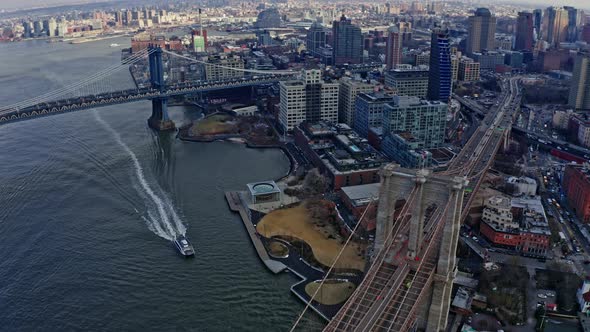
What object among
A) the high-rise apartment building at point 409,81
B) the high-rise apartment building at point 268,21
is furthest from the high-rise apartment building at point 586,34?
the high-rise apartment building at point 268,21

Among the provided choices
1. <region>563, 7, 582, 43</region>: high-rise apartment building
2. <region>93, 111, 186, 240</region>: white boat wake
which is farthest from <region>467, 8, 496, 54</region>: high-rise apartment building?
<region>93, 111, 186, 240</region>: white boat wake

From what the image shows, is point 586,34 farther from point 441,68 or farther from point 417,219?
point 417,219

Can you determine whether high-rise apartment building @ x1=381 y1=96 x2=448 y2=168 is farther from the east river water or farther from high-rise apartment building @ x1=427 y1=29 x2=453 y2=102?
high-rise apartment building @ x1=427 y1=29 x2=453 y2=102

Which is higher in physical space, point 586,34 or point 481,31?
point 481,31

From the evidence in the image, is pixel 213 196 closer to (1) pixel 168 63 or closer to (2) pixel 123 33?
(1) pixel 168 63

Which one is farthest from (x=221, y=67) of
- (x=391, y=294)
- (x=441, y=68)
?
(x=391, y=294)
